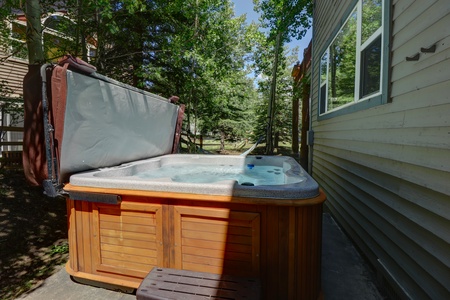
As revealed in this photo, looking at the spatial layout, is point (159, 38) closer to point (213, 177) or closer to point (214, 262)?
point (213, 177)

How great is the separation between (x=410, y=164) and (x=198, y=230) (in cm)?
152

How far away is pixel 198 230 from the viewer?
1727mm

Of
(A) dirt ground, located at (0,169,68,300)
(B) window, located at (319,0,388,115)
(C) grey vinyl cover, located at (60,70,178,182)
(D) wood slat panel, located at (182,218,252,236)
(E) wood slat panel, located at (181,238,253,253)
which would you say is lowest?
(A) dirt ground, located at (0,169,68,300)

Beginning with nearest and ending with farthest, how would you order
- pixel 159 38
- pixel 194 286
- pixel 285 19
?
pixel 194 286 → pixel 159 38 → pixel 285 19

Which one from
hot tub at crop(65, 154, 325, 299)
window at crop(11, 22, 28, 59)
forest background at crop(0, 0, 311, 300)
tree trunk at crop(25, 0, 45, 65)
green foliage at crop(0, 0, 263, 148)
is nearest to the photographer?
hot tub at crop(65, 154, 325, 299)

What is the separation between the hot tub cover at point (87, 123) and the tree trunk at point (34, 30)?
1411mm

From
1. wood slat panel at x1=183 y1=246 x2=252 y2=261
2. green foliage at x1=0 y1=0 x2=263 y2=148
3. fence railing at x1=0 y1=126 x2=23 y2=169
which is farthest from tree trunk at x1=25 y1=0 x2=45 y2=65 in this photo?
wood slat panel at x1=183 y1=246 x2=252 y2=261

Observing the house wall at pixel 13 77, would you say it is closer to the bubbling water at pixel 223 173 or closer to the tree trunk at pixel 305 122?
the bubbling water at pixel 223 173

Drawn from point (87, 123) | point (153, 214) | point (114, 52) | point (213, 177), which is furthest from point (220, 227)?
point (114, 52)

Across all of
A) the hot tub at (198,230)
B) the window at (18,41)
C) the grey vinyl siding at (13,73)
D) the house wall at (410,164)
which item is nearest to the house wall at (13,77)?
the grey vinyl siding at (13,73)

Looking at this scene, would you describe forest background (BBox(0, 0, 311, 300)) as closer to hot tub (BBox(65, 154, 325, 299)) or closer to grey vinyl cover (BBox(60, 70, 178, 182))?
hot tub (BBox(65, 154, 325, 299))

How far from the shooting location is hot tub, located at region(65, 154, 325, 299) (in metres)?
1.59

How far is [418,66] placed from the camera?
155 cm

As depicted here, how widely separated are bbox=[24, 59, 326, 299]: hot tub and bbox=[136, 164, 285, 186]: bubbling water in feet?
3.77
